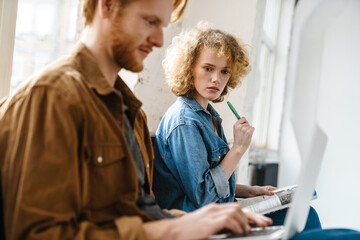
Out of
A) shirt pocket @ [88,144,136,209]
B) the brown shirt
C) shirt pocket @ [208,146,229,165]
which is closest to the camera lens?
the brown shirt

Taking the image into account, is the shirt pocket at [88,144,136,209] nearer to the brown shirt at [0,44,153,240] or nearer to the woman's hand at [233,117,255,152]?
the brown shirt at [0,44,153,240]

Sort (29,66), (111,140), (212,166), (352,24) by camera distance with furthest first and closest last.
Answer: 1. (352,24)
2. (29,66)
3. (212,166)
4. (111,140)

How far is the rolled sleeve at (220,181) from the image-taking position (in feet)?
4.62

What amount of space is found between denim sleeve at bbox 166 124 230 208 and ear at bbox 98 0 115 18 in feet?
2.09

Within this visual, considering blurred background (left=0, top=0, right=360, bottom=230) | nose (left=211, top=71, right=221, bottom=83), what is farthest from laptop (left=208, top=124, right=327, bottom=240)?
nose (left=211, top=71, right=221, bottom=83)

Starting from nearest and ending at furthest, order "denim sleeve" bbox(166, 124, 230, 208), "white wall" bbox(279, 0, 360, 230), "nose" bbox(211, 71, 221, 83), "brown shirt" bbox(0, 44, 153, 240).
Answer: "brown shirt" bbox(0, 44, 153, 240) < "denim sleeve" bbox(166, 124, 230, 208) < "nose" bbox(211, 71, 221, 83) < "white wall" bbox(279, 0, 360, 230)

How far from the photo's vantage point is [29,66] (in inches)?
64.7

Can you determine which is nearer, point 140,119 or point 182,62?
point 140,119

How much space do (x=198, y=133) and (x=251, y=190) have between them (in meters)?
0.42

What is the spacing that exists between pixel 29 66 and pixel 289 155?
8.82 ft

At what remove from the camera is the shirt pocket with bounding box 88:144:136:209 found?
80 cm

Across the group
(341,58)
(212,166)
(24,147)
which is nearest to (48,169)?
(24,147)

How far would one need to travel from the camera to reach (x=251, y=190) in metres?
1.66

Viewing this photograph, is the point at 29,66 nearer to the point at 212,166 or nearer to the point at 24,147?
the point at 212,166
